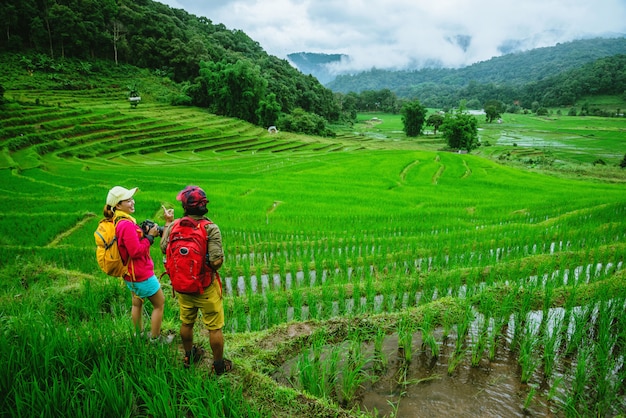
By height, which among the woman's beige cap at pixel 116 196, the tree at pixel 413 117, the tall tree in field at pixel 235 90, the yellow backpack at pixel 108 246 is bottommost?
the yellow backpack at pixel 108 246

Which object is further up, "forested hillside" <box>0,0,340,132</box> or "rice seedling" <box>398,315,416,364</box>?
"forested hillside" <box>0,0,340,132</box>

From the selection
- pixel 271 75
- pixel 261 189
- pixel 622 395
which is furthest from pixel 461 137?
pixel 271 75

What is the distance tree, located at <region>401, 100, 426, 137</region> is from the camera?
56963mm

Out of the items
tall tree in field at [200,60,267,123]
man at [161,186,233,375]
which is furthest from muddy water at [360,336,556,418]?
tall tree in field at [200,60,267,123]

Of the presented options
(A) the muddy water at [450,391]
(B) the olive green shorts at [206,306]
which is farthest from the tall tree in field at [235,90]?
(A) the muddy water at [450,391]

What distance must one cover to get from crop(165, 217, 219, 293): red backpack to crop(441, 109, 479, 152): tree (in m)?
43.6

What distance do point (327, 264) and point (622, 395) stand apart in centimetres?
421

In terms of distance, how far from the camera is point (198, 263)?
8.96 ft

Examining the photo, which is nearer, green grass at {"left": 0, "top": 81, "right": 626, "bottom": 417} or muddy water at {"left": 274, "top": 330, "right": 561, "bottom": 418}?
green grass at {"left": 0, "top": 81, "right": 626, "bottom": 417}

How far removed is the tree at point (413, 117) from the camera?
187 feet

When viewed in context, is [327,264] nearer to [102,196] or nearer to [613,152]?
[102,196]

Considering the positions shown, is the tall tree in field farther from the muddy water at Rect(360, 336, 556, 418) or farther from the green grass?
the muddy water at Rect(360, 336, 556, 418)

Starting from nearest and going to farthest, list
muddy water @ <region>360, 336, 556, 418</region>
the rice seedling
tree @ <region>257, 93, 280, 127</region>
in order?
muddy water @ <region>360, 336, 556, 418</region> < the rice seedling < tree @ <region>257, 93, 280, 127</region>

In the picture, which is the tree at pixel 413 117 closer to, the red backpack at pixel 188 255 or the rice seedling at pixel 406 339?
the rice seedling at pixel 406 339
